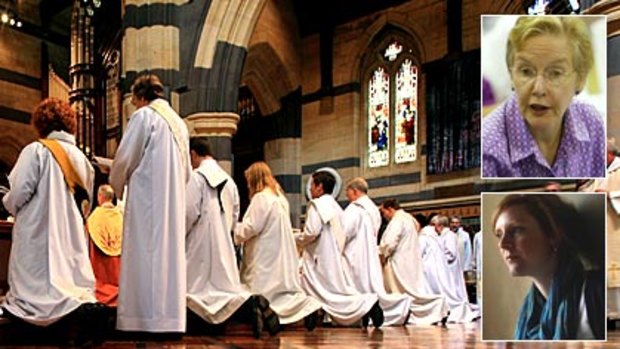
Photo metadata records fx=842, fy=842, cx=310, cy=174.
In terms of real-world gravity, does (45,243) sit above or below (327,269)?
above

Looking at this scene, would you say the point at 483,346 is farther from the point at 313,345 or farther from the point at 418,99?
the point at 418,99

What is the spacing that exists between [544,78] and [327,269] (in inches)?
248

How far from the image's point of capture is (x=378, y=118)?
19.8 metres

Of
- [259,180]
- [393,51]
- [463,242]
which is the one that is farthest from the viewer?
[393,51]

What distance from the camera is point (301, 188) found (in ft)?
65.8

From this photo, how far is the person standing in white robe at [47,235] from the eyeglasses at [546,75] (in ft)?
10.6

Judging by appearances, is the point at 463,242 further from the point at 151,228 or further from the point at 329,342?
the point at 151,228

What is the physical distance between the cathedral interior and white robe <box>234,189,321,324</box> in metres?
5.87

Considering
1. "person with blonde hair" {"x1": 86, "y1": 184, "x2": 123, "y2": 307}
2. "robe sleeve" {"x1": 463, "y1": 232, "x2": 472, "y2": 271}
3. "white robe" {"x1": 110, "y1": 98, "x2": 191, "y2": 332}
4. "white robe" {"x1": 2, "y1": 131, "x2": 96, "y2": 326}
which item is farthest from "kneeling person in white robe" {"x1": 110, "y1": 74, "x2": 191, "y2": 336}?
"robe sleeve" {"x1": 463, "y1": 232, "x2": 472, "y2": 271}

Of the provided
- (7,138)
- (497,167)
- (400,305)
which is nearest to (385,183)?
(400,305)

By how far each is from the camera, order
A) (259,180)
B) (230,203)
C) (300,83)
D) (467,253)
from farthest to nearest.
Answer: (300,83) < (467,253) < (259,180) < (230,203)

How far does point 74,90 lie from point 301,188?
19.6ft

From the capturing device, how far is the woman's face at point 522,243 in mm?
3453

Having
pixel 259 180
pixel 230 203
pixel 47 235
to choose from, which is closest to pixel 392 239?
pixel 259 180
